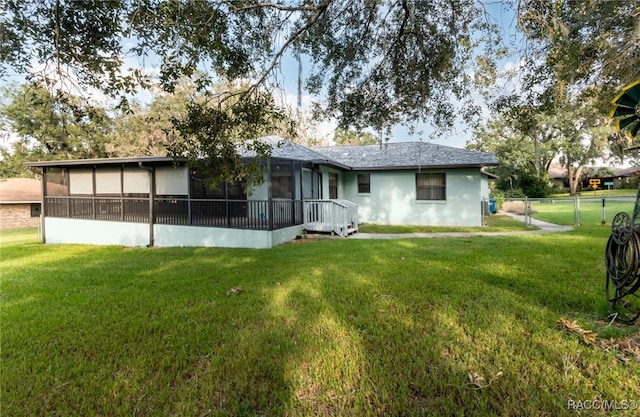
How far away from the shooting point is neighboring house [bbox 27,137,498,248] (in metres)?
10.0

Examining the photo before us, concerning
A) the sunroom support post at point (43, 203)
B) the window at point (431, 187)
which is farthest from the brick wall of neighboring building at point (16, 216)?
the window at point (431, 187)

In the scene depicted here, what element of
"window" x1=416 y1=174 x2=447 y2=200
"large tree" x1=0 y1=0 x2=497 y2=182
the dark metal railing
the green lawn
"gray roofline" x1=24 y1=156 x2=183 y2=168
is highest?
"large tree" x1=0 y1=0 x2=497 y2=182

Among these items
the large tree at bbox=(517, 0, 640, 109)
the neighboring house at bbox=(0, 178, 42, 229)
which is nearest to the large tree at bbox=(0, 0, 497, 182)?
the large tree at bbox=(517, 0, 640, 109)

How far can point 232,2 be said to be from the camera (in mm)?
4711

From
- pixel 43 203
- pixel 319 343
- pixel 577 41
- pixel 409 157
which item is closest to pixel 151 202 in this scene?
pixel 43 203

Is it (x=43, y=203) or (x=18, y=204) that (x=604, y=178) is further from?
(x=18, y=204)

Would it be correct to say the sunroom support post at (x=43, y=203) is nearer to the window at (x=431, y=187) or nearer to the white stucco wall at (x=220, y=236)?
the white stucco wall at (x=220, y=236)

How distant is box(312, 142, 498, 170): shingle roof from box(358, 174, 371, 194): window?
624 millimetres

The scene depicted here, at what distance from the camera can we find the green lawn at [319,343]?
2152 millimetres

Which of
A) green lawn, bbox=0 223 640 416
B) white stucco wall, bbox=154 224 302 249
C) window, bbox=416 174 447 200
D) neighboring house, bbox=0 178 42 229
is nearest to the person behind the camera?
green lawn, bbox=0 223 640 416

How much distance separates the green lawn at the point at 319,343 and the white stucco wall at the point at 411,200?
24.2 feet

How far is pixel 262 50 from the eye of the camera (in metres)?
5.70

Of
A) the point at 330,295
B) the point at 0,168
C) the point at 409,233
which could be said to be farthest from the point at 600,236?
the point at 0,168

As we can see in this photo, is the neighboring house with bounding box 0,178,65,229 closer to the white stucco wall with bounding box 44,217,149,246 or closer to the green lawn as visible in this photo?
the white stucco wall with bounding box 44,217,149,246
